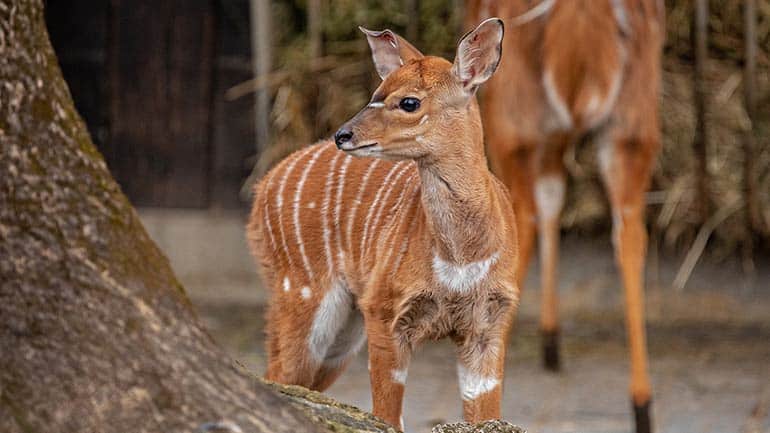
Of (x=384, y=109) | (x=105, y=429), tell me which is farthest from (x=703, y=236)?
(x=105, y=429)

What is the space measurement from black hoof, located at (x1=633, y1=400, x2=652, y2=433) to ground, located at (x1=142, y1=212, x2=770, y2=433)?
0.15m

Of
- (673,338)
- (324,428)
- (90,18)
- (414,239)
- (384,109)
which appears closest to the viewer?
(324,428)

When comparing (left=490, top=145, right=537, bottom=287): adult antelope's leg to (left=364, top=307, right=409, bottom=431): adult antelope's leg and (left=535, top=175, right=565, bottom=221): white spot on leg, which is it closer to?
(left=535, top=175, right=565, bottom=221): white spot on leg

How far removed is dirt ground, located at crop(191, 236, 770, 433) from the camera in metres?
5.53

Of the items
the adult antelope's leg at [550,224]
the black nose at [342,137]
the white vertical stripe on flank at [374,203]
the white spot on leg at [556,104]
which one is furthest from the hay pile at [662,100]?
the black nose at [342,137]

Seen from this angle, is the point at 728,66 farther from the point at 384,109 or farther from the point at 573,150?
the point at 384,109

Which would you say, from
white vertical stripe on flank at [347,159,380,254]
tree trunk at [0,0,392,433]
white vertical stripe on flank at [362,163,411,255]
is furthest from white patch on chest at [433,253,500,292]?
tree trunk at [0,0,392,433]

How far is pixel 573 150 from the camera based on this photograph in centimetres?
700

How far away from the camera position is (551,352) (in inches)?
245

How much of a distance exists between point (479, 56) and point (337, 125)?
3.37 meters

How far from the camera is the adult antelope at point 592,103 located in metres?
5.33

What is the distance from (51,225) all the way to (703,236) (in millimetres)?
4585

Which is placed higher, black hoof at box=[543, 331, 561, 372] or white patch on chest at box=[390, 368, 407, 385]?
white patch on chest at box=[390, 368, 407, 385]

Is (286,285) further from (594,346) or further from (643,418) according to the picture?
(594,346)
